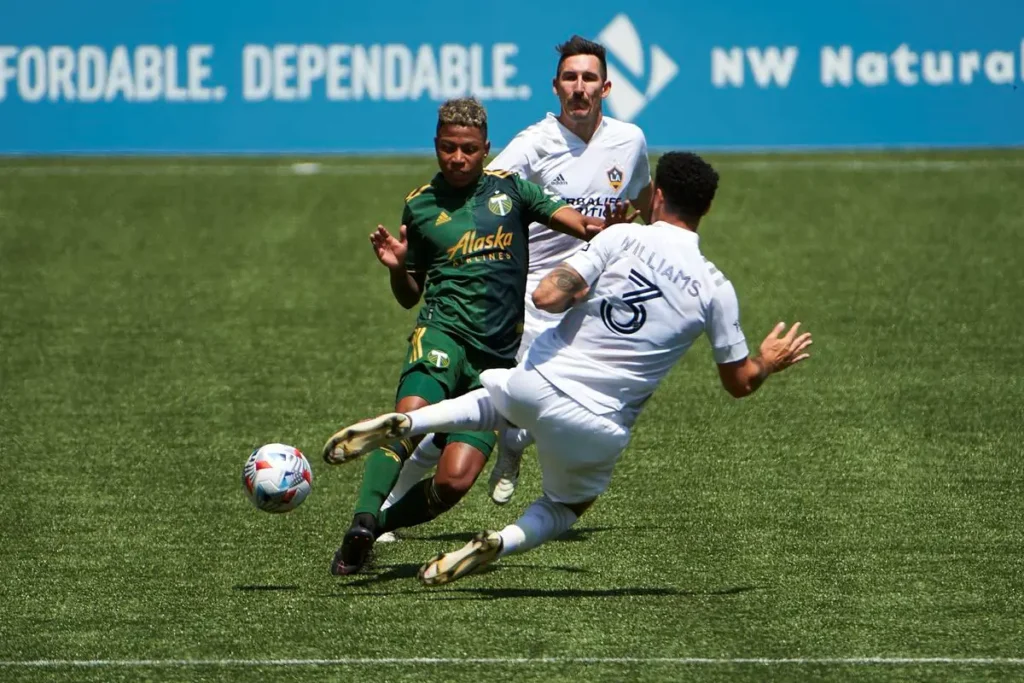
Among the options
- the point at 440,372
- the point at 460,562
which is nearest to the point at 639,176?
the point at 440,372

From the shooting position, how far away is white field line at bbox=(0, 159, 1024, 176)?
20.6 metres

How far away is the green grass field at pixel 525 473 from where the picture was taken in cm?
682

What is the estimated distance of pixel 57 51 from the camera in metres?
21.0

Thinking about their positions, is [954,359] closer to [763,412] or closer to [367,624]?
[763,412]

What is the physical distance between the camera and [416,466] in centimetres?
875

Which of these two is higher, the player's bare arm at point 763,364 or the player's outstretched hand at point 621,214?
the player's outstretched hand at point 621,214

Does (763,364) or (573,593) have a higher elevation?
(763,364)

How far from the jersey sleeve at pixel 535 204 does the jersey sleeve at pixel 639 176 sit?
1.43 m

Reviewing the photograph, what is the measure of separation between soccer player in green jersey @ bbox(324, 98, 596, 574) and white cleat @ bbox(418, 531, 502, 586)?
72cm

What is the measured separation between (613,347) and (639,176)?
263 cm

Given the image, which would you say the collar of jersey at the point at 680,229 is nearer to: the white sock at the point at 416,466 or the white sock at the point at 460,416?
the white sock at the point at 460,416

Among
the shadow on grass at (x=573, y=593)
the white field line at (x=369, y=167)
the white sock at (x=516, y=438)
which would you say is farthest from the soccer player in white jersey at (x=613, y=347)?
the white field line at (x=369, y=167)

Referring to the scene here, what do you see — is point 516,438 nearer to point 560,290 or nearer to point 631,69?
point 560,290

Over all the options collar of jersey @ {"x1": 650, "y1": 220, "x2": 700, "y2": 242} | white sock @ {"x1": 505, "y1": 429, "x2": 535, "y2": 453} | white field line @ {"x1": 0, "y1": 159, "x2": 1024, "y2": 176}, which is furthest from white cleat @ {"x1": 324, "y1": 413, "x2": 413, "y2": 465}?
white field line @ {"x1": 0, "y1": 159, "x2": 1024, "y2": 176}
